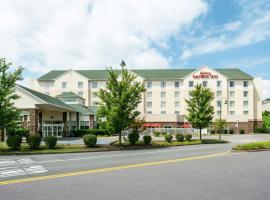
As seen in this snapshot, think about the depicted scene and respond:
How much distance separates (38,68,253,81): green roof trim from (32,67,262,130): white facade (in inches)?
32.4

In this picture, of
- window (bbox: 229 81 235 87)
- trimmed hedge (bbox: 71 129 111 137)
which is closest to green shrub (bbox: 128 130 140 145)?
trimmed hedge (bbox: 71 129 111 137)

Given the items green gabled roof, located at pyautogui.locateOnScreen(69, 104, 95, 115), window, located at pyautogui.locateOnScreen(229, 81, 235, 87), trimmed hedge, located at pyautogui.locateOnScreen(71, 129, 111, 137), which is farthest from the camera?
window, located at pyautogui.locateOnScreen(229, 81, 235, 87)

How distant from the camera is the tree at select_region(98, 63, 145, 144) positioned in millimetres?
30250

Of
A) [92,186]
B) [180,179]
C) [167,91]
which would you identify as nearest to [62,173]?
[92,186]

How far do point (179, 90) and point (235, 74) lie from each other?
1558 cm

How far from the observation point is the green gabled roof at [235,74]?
264 ft

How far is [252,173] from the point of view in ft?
42.1

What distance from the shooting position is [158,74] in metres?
82.9

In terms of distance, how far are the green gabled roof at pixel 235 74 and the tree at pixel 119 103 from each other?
180 feet

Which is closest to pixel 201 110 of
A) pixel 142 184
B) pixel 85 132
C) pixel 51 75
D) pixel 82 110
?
pixel 85 132

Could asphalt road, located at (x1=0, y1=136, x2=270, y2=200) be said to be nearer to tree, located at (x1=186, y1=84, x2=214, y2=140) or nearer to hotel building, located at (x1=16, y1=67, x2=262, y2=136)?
tree, located at (x1=186, y1=84, x2=214, y2=140)

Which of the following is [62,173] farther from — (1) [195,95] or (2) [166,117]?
(2) [166,117]

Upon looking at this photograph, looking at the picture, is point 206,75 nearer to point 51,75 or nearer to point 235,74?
point 235,74

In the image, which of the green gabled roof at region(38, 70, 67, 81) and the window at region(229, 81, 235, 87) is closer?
the window at region(229, 81, 235, 87)
